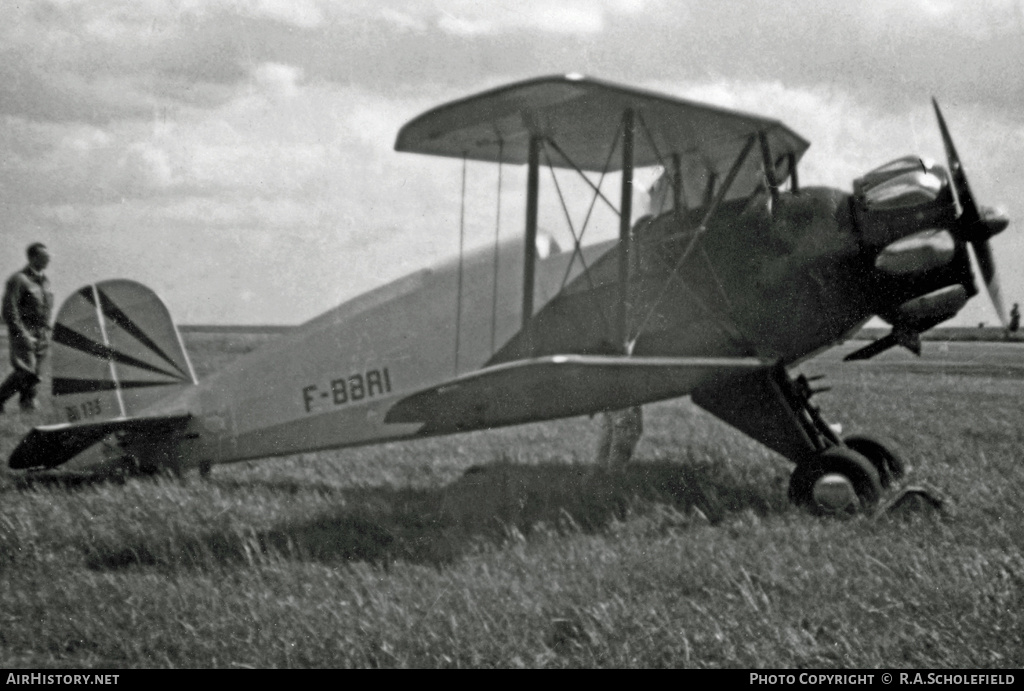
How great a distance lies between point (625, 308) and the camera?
4871mm

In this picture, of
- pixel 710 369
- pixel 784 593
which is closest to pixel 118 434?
pixel 710 369

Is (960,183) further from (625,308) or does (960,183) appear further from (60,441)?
(60,441)

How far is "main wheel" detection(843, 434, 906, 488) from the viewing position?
17.7 ft

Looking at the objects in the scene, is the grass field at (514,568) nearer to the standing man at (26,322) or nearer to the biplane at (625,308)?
the biplane at (625,308)

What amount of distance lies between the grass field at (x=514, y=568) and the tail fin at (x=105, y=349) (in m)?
0.77

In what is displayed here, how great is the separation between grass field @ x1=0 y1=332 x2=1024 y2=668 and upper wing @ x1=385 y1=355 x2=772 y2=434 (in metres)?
0.53

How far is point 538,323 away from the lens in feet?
18.5

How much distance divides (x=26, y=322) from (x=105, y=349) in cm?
369

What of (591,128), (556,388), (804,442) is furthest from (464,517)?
(591,128)

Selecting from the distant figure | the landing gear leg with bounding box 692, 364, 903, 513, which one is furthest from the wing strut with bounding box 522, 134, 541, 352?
the distant figure

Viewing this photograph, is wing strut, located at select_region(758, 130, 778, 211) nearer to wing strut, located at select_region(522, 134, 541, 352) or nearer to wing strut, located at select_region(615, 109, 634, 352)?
wing strut, located at select_region(615, 109, 634, 352)
